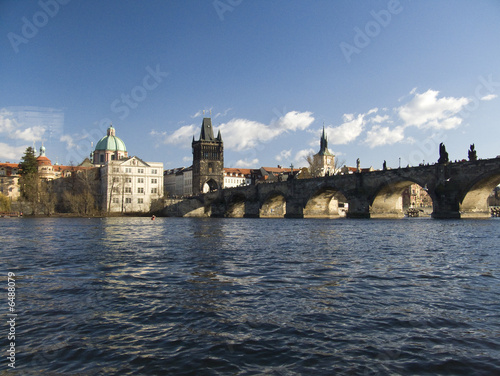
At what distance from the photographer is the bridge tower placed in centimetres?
13775

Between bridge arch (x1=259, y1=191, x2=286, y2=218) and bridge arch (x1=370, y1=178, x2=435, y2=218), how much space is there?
2716 cm

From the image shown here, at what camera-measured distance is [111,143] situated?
145 m

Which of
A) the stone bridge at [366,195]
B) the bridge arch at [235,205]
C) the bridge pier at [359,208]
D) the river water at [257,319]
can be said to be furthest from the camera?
the bridge arch at [235,205]

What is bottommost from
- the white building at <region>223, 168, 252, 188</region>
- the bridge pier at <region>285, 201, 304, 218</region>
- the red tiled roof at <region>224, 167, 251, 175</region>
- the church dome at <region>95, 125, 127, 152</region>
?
the bridge pier at <region>285, 201, 304, 218</region>

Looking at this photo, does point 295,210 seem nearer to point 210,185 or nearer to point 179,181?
point 210,185

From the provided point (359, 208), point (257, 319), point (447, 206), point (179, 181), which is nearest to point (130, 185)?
point (179, 181)

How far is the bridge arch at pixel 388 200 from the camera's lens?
61.9 metres

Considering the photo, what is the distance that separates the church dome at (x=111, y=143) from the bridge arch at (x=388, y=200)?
106624mm

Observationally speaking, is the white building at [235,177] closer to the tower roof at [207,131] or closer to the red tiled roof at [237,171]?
the red tiled roof at [237,171]

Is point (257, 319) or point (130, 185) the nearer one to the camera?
point (257, 319)

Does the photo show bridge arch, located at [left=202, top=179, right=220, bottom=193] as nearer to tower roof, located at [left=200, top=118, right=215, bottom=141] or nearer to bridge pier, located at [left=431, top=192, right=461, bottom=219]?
tower roof, located at [left=200, top=118, right=215, bottom=141]

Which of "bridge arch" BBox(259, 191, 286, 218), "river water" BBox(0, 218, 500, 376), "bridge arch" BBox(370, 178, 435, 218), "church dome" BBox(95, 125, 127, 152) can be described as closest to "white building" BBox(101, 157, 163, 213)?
"bridge arch" BBox(259, 191, 286, 218)

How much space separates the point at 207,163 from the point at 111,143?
36458mm

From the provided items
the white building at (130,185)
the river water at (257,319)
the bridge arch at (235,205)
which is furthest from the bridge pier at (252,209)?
the river water at (257,319)
